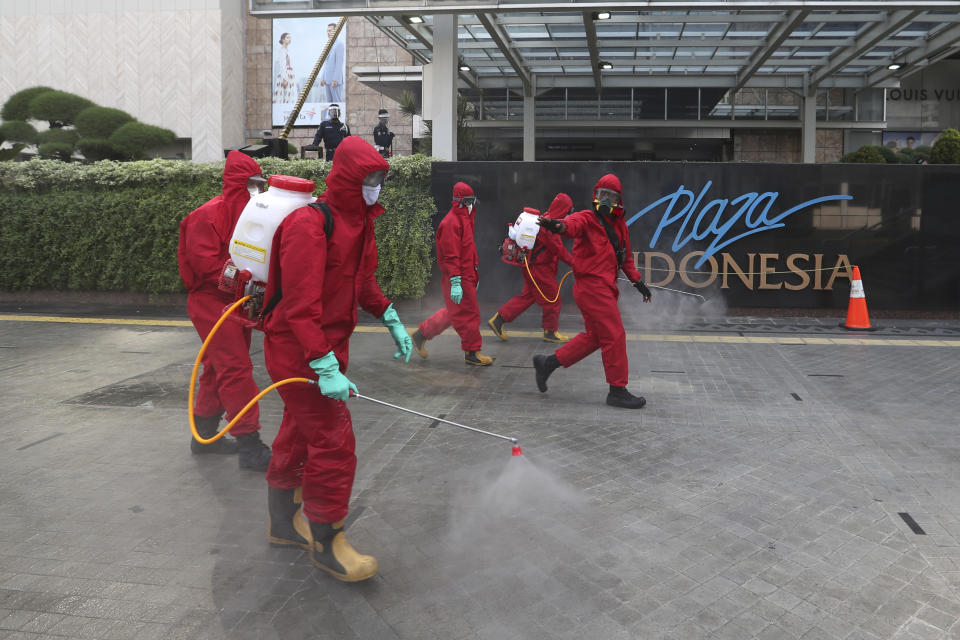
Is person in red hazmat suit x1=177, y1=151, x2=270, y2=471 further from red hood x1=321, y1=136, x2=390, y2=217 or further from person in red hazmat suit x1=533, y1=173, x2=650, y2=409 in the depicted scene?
person in red hazmat suit x1=533, y1=173, x2=650, y2=409

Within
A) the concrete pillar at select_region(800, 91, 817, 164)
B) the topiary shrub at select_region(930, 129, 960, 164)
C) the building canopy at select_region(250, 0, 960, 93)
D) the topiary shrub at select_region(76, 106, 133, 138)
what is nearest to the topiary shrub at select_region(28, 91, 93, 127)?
the topiary shrub at select_region(76, 106, 133, 138)

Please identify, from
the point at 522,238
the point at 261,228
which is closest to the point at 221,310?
the point at 261,228

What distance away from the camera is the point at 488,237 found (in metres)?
12.7

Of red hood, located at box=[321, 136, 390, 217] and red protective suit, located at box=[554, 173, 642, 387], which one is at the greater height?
red hood, located at box=[321, 136, 390, 217]

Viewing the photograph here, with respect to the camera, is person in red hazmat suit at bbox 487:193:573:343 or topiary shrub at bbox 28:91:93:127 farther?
topiary shrub at bbox 28:91:93:127

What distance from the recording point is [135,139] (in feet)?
52.8

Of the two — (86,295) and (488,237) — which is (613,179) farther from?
(86,295)

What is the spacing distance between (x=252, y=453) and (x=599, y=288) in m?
3.29

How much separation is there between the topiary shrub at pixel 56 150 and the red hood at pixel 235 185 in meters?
12.4

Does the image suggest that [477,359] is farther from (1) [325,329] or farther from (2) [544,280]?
(1) [325,329]

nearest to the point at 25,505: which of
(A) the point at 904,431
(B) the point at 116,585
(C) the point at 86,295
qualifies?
(B) the point at 116,585

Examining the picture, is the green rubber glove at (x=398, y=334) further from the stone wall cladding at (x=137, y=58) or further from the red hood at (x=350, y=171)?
the stone wall cladding at (x=137, y=58)

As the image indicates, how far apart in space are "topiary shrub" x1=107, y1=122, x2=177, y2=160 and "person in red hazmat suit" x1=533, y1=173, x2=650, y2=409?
38.4 feet

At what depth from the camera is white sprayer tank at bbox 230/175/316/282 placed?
4059mm
